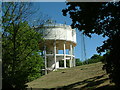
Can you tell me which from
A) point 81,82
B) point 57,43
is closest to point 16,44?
point 81,82

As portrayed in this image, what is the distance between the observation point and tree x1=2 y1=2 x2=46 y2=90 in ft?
68.0

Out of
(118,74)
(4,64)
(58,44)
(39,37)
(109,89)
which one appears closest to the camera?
(118,74)

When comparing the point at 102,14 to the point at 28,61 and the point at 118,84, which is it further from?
the point at 28,61

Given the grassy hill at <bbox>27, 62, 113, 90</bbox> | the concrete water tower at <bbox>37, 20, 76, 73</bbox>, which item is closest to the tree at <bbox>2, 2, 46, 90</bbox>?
the grassy hill at <bbox>27, 62, 113, 90</bbox>

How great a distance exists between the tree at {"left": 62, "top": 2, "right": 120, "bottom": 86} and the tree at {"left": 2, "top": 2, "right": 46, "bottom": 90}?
34.1 feet

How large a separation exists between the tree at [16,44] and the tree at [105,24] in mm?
10398

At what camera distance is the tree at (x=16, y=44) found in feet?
68.0

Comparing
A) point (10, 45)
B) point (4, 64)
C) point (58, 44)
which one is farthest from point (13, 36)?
point (58, 44)

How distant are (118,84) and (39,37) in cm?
1452

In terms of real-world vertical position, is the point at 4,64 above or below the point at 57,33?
below

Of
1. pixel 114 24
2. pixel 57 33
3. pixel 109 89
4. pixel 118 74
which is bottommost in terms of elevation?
pixel 109 89

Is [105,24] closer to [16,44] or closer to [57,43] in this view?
[16,44]

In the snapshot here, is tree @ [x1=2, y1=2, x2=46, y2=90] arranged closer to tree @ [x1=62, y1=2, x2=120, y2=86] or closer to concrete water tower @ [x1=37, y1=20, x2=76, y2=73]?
tree @ [x1=62, y1=2, x2=120, y2=86]

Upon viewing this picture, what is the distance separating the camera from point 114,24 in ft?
35.6
